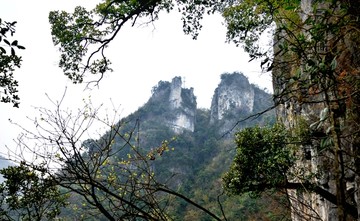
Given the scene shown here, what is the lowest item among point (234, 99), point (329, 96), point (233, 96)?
point (329, 96)

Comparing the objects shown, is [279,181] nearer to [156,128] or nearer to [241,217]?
[241,217]

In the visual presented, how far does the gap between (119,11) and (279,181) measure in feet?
14.9

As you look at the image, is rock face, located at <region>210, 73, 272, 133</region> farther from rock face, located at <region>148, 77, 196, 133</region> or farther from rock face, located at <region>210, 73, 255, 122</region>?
rock face, located at <region>148, 77, 196, 133</region>

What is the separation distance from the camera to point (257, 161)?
22.5 feet

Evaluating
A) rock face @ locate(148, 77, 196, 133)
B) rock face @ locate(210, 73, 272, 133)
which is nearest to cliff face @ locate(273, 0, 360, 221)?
rock face @ locate(210, 73, 272, 133)

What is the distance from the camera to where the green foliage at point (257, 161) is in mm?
6438

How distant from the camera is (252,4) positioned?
20.0 ft

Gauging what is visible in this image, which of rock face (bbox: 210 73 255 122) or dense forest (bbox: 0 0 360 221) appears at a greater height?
rock face (bbox: 210 73 255 122)

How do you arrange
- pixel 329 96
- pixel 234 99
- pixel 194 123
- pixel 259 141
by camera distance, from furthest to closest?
pixel 194 123 < pixel 234 99 < pixel 259 141 < pixel 329 96

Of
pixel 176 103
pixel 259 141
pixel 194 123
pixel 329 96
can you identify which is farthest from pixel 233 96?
pixel 329 96

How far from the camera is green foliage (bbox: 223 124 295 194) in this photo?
644cm

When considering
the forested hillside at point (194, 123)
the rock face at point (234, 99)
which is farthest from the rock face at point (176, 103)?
the rock face at point (234, 99)

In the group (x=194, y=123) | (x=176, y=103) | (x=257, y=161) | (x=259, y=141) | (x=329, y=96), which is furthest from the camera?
(x=176, y=103)

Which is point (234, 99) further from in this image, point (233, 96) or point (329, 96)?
point (329, 96)
